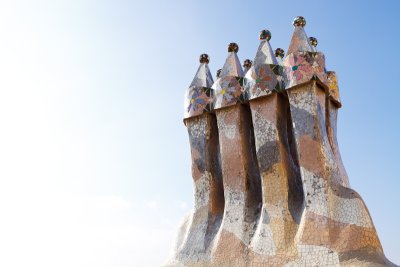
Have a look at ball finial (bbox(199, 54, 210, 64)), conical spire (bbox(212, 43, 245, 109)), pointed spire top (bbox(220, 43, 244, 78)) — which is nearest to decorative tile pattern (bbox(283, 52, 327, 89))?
conical spire (bbox(212, 43, 245, 109))

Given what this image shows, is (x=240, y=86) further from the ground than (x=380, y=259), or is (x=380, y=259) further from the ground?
(x=240, y=86)

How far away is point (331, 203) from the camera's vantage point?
7078 mm

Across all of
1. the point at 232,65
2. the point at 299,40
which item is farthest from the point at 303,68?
the point at 232,65

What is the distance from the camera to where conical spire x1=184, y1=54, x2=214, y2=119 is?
364 inches

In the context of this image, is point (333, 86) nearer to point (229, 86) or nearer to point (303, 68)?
point (303, 68)

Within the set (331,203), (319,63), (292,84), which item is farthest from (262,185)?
(319,63)

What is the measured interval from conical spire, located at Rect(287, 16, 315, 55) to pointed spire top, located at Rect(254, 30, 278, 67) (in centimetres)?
48

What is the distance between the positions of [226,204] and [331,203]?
Answer: 2095mm

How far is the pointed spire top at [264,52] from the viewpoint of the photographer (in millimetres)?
8562

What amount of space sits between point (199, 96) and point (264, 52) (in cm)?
160

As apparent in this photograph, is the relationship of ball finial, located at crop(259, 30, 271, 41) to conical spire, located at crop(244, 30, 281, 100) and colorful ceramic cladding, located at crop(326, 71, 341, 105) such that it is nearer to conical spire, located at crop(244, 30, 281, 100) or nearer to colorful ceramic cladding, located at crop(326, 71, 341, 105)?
conical spire, located at crop(244, 30, 281, 100)

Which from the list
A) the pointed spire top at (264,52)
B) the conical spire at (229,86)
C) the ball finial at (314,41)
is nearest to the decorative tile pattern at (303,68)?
the pointed spire top at (264,52)

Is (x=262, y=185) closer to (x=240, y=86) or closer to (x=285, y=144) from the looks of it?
(x=285, y=144)

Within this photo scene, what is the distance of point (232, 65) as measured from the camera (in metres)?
9.32
